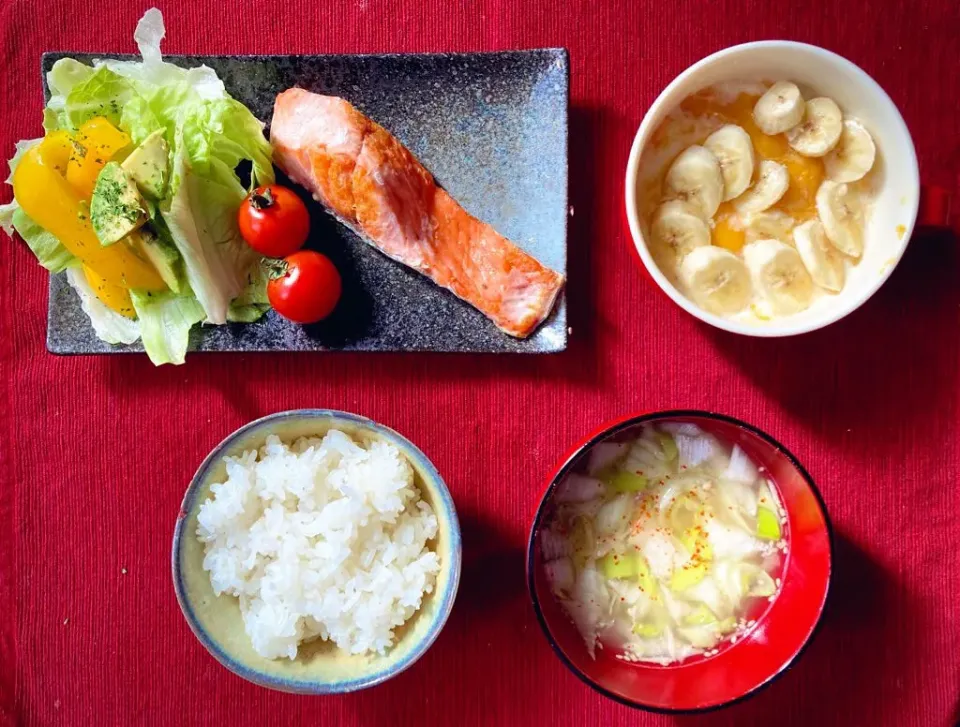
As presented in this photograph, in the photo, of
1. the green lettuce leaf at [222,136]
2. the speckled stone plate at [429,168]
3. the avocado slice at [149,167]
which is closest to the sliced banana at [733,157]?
the speckled stone plate at [429,168]

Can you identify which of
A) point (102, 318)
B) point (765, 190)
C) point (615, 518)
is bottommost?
point (615, 518)

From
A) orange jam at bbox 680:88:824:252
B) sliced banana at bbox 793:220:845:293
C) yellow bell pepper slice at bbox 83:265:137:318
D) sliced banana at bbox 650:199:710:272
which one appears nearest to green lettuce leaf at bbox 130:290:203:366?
yellow bell pepper slice at bbox 83:265:137:318

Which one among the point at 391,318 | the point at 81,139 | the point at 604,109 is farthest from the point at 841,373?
the point at 81,139

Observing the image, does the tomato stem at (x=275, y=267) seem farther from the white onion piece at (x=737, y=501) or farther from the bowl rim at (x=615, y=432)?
the white onion piece at (x=737, y=501)

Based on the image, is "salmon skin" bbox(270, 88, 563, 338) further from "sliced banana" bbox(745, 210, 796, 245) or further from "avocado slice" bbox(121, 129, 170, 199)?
"sliced banana" bbox(745, 210, 796, 245)

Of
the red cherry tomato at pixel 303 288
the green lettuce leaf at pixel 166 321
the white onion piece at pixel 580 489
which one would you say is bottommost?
the white onion piece at pixel 580 489

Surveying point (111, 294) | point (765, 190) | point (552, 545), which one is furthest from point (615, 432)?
point (111, 294)

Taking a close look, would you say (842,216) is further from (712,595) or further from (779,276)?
(712,595)

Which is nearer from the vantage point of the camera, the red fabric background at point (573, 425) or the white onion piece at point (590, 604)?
the white onion piece at point (590, 604)
